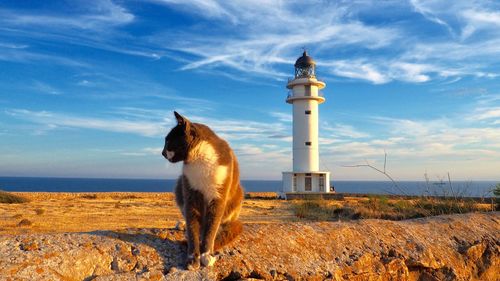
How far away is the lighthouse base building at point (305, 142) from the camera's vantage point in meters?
36.0

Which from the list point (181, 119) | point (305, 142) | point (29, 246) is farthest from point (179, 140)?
point (305, 142)

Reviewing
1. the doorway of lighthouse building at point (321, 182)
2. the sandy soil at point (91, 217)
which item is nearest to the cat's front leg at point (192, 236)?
the sandy soil at point (91, 217)

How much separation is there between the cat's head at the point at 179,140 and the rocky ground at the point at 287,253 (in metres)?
0.63

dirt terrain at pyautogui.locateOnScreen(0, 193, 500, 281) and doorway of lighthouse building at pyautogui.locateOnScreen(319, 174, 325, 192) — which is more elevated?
doorway of lighthouse building at pyautogui.locateOnScreen(319, 174, 325, 192)

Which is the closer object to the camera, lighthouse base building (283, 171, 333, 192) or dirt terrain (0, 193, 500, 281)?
dirt terrain (0, 193, 500, 281)

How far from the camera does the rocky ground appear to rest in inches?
100

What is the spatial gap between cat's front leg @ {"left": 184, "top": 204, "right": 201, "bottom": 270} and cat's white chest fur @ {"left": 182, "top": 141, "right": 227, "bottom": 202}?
0.58ft

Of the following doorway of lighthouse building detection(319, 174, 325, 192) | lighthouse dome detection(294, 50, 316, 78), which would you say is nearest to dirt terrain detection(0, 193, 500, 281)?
doorway of lighthouse building detection(319, 174, 325, 192)

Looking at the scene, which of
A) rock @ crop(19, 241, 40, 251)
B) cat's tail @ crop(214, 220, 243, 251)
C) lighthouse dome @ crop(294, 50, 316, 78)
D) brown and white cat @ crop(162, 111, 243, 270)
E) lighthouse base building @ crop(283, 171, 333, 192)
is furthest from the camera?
lighthouse dome @ crop(294, 50, 316, 78)

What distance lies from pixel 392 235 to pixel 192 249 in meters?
2.04

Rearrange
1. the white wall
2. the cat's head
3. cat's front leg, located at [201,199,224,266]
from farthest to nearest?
the white wall
the cat's head
cat's front leg, located at [201,199,224,266]

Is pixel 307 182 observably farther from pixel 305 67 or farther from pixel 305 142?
pixel 305 67

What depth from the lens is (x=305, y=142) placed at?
36.1 meters

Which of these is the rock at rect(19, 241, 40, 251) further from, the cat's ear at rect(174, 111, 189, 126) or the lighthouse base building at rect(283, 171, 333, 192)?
the lighthouse base building at rect(283, 171, 333, 192)
